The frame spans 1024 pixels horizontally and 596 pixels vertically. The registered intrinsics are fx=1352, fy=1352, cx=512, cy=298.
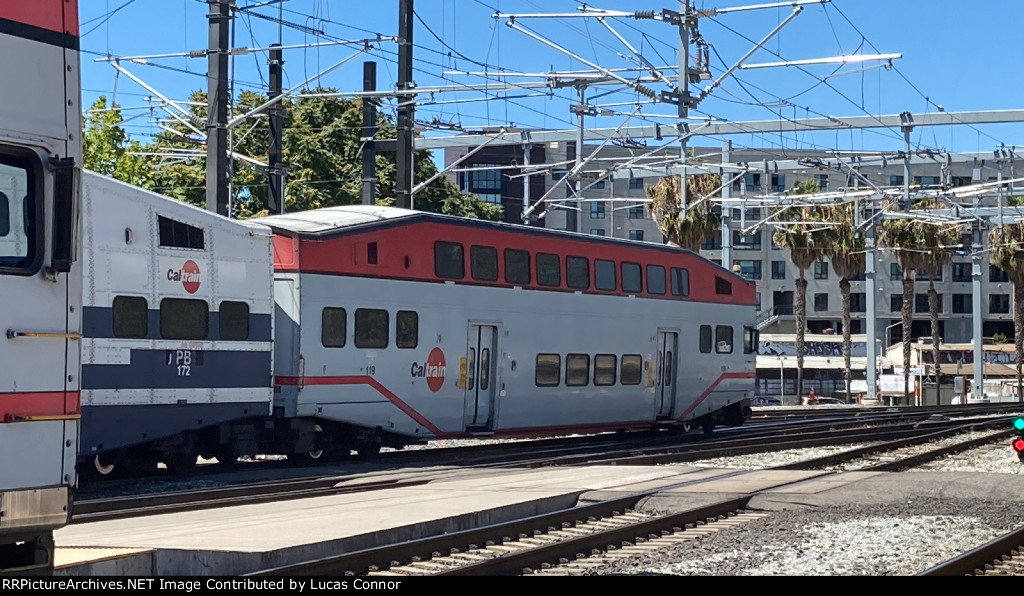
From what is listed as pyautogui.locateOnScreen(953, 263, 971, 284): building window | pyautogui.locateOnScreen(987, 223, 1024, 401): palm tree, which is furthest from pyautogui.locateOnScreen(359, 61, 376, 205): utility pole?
pyautogui.locateOnScreen(953, 263, 971, 284): building window

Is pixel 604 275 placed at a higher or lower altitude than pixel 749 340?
higher

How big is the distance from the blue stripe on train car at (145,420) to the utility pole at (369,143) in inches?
475

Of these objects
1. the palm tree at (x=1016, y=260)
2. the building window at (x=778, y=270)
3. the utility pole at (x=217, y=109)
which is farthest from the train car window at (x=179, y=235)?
the building window at (x=778, y=270)

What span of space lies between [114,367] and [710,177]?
4702 centimetres

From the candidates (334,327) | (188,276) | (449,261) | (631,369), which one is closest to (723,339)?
(631,369)

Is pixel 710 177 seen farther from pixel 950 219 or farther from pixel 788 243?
pixel 950 219

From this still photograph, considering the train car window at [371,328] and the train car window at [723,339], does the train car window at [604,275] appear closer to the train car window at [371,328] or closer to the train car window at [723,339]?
the train car window at [723,339]

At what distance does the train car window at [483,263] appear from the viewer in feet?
79.2

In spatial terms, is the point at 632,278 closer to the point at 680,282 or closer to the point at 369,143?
the point at 680,282

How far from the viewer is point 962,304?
308 feet

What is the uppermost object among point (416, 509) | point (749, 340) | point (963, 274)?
point (963, 274)

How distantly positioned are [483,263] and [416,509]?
10.5 m

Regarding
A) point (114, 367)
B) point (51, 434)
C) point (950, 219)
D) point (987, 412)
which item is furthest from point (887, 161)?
point (51, 434)

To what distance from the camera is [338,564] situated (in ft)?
34.6
